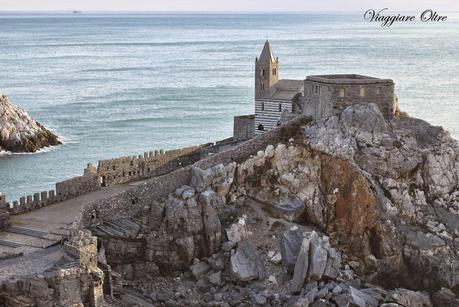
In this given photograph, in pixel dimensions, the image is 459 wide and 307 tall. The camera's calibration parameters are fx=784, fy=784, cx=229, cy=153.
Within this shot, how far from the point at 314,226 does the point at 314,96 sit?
8.09 metres

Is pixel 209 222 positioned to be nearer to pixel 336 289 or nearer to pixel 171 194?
pixel 171 194

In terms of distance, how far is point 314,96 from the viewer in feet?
145

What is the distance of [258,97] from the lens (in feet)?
165

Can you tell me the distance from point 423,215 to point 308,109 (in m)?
9.17

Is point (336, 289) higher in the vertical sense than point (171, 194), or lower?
lower

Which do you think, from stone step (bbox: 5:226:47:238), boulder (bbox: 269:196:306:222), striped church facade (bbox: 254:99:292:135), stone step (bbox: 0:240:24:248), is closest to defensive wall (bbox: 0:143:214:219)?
stone step (bbox: 5:226:47:238)

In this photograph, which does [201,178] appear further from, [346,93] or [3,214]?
[3,214]

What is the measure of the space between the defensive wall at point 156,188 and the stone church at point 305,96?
168cm

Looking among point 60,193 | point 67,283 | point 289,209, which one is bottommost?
point 67,283

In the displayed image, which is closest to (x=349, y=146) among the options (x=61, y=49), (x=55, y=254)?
(x=55, y=254)

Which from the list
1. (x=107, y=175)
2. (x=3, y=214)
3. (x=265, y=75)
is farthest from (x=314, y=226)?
(x=3, y=214)

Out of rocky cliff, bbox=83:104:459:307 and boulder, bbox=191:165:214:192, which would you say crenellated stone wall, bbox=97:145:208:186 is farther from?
boulder, bbox=191:165:214:192

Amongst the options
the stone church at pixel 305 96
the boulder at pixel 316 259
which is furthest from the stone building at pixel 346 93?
the boulder at pixel 316 259

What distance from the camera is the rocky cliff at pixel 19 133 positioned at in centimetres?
6538
